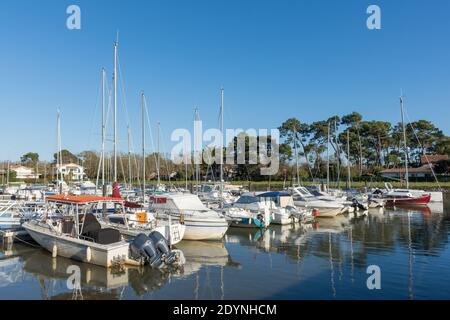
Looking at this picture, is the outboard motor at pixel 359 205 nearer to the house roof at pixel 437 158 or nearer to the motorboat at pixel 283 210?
the motorboat at pixel 283 210

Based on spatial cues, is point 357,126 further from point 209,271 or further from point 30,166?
point 30,166

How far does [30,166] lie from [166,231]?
4223 inches

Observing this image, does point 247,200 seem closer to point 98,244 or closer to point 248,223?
point 248,223

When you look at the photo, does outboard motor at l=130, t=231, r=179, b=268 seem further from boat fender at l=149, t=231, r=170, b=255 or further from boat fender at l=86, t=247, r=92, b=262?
boat fender at l=86, t=247, r=92, b=262

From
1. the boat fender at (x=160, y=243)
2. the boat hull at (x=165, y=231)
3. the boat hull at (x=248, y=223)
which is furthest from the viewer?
the boat hull at (x=248, y=223)

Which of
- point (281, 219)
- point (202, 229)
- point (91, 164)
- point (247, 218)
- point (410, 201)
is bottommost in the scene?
point (410, 201)

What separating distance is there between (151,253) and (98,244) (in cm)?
210

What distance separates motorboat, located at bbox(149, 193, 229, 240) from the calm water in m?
0.59

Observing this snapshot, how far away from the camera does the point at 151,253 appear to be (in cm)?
1387

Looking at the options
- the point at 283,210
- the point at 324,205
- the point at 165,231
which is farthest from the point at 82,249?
the point at 324,205

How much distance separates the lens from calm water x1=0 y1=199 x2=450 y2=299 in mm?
11469

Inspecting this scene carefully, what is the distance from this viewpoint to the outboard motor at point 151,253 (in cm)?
1385

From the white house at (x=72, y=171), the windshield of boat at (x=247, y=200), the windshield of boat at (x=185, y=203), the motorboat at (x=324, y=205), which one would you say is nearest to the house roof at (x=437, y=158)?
the motorboat at (x=324, y=205)
